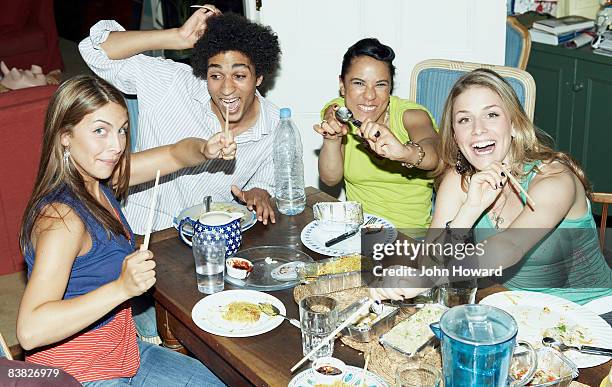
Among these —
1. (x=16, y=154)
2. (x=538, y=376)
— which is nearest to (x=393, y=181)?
(x=538, y=376)

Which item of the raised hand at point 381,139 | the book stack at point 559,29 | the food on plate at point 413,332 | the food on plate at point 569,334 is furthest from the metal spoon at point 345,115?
the book stack at point 559,29

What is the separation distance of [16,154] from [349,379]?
2.55 m

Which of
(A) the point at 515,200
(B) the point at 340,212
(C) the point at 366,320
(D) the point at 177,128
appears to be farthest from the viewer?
(D) the point at 177,128

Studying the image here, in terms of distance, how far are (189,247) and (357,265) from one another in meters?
0.55

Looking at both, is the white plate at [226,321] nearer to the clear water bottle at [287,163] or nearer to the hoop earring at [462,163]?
the clear water bottle at [287,163]

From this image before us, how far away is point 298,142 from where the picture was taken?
2.88 meters

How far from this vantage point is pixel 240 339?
6.25ft

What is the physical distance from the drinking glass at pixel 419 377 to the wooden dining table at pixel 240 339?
0.17 m

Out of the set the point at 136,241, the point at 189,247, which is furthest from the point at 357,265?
the point at 136,241

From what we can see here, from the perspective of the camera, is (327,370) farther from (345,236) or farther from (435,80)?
(435,80)

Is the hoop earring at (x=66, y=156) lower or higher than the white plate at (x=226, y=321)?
higher

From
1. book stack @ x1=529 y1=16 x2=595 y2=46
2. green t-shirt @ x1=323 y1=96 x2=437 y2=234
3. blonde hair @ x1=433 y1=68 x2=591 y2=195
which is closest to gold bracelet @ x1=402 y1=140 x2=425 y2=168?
green t-shirt @ x1=323 y1=96 x2=437 y2=234

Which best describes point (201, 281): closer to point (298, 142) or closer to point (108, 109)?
point (108, 109)

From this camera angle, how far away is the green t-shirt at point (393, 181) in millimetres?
2854
